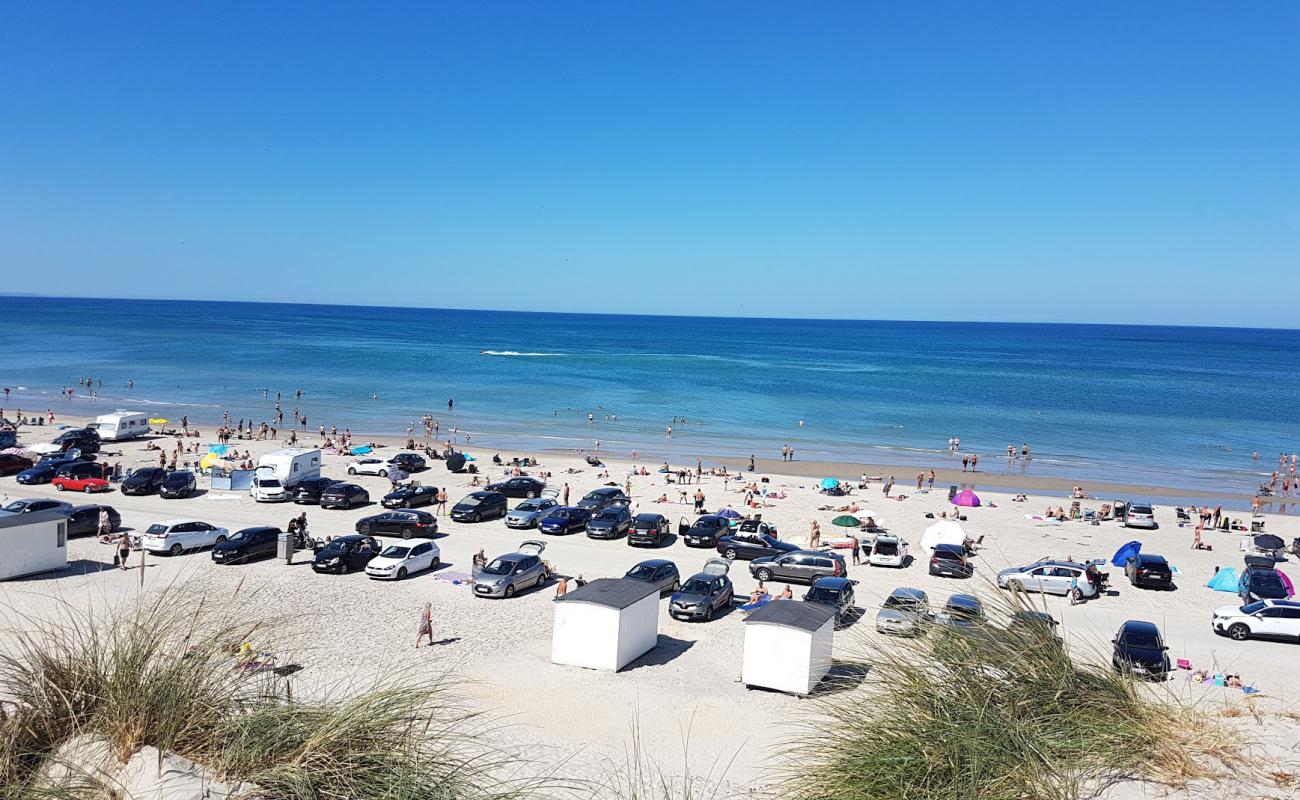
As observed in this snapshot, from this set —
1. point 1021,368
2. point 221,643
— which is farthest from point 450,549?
point 1021,368

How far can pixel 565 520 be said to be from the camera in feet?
101

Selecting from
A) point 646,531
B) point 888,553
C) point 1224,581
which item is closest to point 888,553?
point 888,553

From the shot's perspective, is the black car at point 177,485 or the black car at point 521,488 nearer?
the black car at point 177,485

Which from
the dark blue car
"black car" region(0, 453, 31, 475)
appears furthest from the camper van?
the dark blue car

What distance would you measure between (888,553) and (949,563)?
2015mm

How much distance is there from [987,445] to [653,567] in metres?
44.7

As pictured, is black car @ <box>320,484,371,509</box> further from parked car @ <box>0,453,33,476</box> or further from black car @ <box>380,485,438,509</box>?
parked car @ <box>0,453,33,476</box>

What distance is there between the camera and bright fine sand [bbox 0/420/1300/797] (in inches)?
548

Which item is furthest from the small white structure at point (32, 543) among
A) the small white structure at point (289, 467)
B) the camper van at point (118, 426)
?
the camper van at point (118, 426)

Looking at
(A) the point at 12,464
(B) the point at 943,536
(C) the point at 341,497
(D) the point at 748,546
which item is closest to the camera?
(D) the point at 748,546

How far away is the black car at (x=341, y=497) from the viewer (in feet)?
108

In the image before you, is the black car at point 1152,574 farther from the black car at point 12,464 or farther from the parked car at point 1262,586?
the black car at point 12,464

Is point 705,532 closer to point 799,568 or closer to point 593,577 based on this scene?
point 799,568

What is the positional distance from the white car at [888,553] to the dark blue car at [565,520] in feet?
33.0
